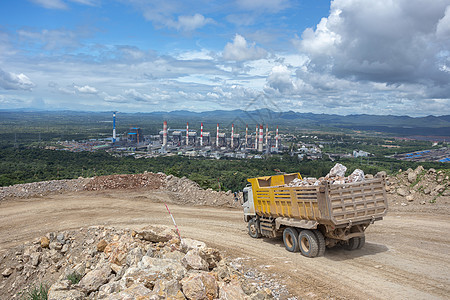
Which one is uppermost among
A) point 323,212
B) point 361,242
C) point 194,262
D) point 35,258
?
point 323,212

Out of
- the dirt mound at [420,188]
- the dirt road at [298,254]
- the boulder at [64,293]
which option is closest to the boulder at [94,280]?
the boulder at [64,293]

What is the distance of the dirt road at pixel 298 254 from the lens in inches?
296

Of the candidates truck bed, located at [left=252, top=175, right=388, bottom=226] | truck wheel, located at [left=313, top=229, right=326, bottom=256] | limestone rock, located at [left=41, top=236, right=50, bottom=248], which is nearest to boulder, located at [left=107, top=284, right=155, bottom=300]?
truck bed, located at [left=252, top=175, right=388, bottom=226]

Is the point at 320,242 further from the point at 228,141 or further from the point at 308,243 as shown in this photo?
the point at 228,141

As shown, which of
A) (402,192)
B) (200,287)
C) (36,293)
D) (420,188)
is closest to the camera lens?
(200,287)

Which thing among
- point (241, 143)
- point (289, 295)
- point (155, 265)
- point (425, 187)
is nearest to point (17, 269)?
point (155, 265)

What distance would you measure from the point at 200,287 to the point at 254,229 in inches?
268

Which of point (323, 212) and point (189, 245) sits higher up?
point (323, 212)

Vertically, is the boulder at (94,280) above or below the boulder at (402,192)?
below

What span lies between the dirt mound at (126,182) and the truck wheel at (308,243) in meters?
14.4

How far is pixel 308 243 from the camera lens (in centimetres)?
947

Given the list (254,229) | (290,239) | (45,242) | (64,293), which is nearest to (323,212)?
(290,239)

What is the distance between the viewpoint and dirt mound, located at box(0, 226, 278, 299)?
5.79 m

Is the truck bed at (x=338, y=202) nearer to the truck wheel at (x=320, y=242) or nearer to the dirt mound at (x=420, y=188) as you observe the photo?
the truck wheel at (x=320, y=242)
